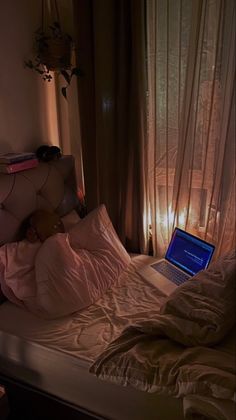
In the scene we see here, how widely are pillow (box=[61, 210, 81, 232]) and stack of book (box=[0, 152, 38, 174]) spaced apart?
0.35 meters

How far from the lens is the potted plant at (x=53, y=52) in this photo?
172 centimetres

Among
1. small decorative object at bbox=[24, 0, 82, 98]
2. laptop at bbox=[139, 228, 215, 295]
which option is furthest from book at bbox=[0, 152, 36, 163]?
laptop at bbox=[139, 228, 215, 295]

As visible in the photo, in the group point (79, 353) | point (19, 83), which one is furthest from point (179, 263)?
point (19, 83)

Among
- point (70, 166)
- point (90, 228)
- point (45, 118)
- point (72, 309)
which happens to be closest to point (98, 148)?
point (70, 166)

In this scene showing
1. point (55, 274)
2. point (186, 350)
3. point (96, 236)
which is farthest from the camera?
point (96, 236)

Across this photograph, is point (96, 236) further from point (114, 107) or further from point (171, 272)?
point (114, 107)

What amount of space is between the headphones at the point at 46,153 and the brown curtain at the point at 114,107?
0.19 meters

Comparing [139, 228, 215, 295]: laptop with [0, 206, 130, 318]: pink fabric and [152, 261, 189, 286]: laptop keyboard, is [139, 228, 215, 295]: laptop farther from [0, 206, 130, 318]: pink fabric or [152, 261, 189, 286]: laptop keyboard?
[0, 206, 130, 318]: pink fabric

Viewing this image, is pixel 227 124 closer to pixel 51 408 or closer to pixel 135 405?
pixel 135 405

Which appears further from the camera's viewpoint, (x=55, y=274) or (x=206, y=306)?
(x=55, y=274)

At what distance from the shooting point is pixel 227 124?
1504 millimetres

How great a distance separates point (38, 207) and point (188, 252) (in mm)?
824

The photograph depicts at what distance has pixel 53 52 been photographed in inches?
67.9

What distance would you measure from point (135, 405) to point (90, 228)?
85cm
